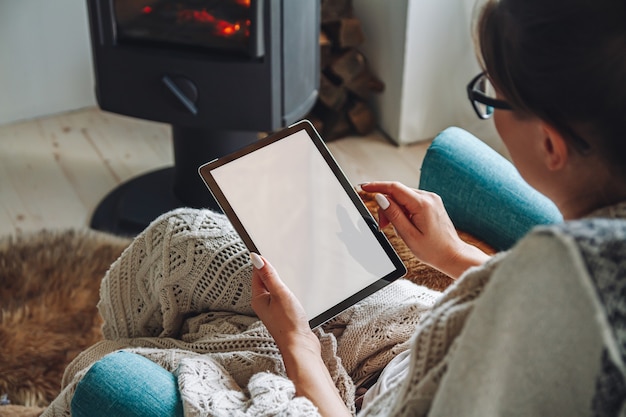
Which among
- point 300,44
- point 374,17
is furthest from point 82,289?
point 374,17

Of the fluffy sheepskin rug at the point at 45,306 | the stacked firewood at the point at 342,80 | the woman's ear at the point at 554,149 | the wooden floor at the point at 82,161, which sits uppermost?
the woman's ear at the point at 554,149

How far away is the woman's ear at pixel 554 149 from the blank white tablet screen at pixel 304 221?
1.45ft

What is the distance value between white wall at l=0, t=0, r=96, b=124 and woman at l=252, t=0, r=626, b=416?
73.9 inches

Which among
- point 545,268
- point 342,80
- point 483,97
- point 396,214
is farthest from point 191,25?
point 545,268

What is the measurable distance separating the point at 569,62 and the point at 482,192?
2.30ft

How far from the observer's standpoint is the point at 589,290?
0.49 m

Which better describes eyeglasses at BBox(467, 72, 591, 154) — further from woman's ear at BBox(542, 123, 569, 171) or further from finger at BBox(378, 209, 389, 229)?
finger at BBox(378, 209, 389, 229)

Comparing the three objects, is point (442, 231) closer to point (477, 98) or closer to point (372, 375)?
point (372, 375)

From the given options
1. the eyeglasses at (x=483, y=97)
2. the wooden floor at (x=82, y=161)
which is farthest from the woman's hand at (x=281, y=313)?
the wooden floor at (x=82, y=161)

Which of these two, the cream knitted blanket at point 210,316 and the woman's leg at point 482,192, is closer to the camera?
the cream knitted blanket at point 210,316

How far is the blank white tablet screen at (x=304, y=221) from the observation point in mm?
1106

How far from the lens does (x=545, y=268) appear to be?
51 cm

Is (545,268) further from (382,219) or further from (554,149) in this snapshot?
(382,219)

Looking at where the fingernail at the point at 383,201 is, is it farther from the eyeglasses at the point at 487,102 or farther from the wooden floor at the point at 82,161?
the wooden floor at the point at 82,161
